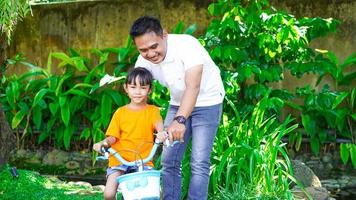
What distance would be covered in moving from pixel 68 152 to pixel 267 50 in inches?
115

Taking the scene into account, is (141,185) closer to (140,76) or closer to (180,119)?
(180,119)

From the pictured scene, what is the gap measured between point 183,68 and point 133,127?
18.5 inches

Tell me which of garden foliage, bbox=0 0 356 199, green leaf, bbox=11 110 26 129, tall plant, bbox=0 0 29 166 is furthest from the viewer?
green leaf, bbox=11 110 26 129

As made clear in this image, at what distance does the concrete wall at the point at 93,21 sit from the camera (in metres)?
7.84

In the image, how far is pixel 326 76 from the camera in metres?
7.38

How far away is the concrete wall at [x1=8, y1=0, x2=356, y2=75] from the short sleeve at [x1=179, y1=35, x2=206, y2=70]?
4.09 meters

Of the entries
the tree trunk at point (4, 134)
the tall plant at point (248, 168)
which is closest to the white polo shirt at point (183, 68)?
the tall plant at point (248, 168)

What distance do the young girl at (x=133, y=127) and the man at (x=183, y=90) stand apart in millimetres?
109

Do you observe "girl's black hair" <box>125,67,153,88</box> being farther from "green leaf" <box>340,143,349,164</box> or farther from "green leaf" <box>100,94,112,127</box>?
"green leaf" <box>340,143,349,164</box>

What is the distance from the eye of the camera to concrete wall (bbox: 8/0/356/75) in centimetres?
784

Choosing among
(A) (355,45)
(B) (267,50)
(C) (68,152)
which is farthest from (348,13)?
(C) (68,152)

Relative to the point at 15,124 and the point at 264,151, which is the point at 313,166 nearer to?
the point at 264,151

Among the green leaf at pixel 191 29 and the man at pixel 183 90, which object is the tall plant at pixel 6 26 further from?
the green leaf at pixel 191 29

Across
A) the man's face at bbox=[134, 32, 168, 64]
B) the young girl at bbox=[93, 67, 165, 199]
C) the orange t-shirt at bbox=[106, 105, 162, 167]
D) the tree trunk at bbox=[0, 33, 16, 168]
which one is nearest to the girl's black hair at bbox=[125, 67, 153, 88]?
the young girl at bbox=[93, 67, 165, 199]
